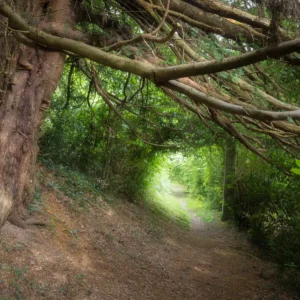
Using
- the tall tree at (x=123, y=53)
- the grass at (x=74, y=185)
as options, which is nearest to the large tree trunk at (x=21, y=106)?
the tall tree at (x=123, y=53)

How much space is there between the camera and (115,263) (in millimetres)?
6785

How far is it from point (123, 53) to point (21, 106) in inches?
71.5

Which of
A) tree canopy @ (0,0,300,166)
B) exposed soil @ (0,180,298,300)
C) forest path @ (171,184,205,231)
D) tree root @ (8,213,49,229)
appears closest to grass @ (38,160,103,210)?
exposed soil @ (0,180,298,300)

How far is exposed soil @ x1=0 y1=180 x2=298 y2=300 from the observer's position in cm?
496

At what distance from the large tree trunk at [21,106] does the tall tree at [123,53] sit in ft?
0.05

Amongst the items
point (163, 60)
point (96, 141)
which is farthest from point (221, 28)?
point (96, 141)

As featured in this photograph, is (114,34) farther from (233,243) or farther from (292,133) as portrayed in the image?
(233,243)

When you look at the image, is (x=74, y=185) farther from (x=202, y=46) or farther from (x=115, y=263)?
(x=202, y=46)

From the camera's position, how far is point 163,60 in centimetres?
530

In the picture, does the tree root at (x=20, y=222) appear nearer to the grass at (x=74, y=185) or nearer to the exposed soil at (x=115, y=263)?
the exposed soil at (x=115, y=263)

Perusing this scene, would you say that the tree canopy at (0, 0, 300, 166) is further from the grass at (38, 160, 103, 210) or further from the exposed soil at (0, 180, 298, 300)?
the grass at (38, 160, 103, 210)

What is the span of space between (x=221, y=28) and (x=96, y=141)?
7272mm

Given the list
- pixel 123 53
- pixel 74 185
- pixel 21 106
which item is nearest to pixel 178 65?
pixel 123 53

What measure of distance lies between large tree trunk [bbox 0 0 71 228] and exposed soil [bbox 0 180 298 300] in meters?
0.68
